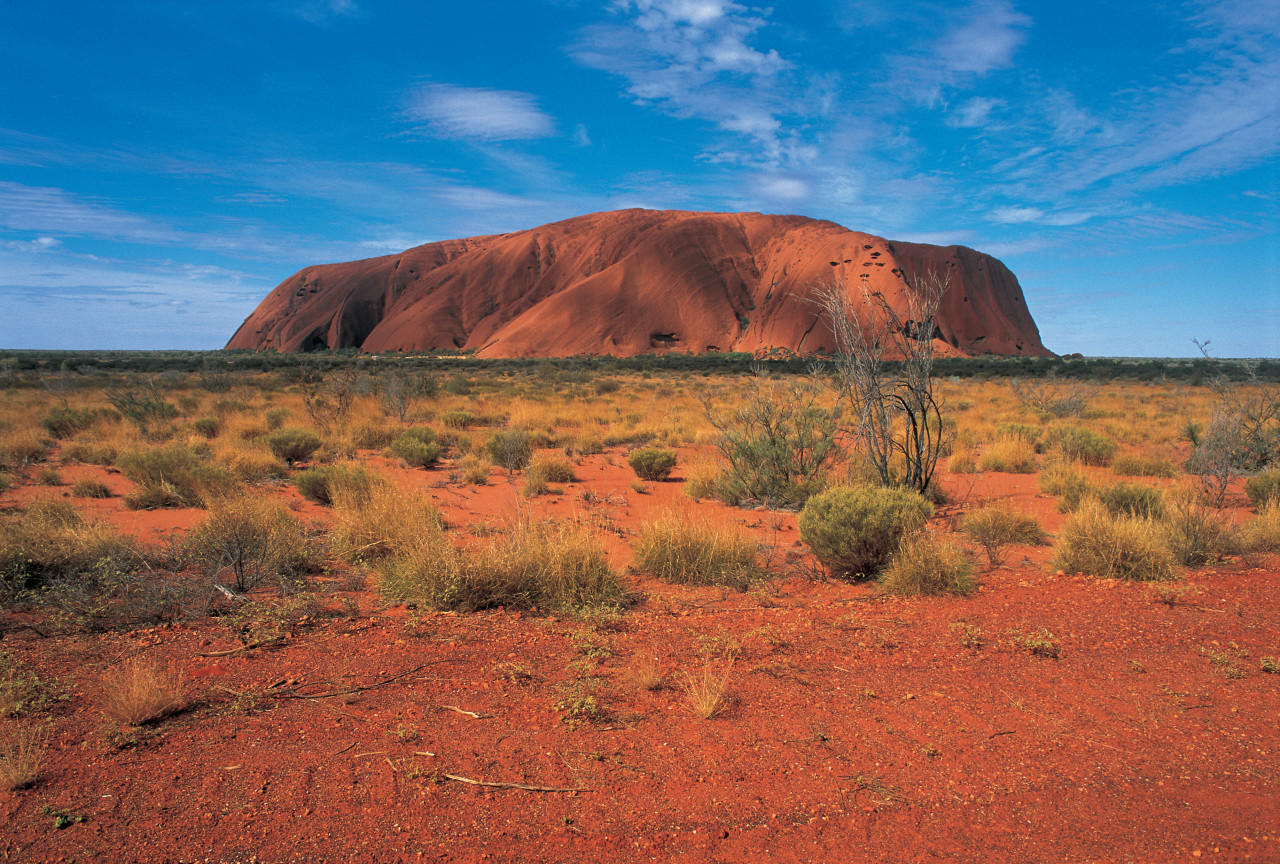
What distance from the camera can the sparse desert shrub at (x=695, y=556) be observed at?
5309 millimetres

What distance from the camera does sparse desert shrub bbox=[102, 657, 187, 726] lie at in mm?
2826

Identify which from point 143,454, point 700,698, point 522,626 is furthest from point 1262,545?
point 143,454

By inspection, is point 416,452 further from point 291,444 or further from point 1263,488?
point 1263,488

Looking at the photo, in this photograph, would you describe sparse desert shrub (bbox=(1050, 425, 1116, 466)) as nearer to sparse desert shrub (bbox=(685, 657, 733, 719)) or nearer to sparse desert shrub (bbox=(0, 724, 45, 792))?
sparse desert shrub (bbox=(685, 657, 733, 719))

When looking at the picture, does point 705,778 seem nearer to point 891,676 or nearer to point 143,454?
point 891,676

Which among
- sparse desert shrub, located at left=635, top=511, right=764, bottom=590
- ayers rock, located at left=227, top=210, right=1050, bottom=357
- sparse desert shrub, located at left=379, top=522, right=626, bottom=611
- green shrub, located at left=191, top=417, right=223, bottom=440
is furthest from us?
ayers rock, located at left=227, top=210, right=1050, bottom=357

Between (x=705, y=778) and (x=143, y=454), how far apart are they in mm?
8399

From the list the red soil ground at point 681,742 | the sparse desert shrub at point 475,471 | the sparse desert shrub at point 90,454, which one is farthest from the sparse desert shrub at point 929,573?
the sparse desert shrub at point 90,454

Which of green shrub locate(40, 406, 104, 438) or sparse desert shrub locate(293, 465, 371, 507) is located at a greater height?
green shrub locate(40, 406, 104, 438)

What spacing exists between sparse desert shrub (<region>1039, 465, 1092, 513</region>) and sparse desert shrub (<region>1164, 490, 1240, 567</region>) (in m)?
1.26

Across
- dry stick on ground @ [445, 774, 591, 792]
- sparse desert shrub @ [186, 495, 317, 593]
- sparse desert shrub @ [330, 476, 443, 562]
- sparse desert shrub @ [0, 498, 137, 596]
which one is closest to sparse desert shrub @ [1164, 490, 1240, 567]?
dry stick on ground @ [445, 774, 591, 792]

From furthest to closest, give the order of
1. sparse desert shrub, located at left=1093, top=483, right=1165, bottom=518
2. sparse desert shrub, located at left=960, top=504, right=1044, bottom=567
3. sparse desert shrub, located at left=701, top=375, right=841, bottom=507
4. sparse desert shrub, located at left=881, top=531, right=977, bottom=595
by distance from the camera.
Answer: sparse desert shrub, located at left=701, top=375, right=841, bottom=507 → sparse desert shrub, located at left=1093, top=483, right=1165, bottom=518 → sparse desert shrub, located at left=960, top=504, right=1044, bottom=567 → sparse desert shrub, located at left=881, top=531, right=977, bottom=595

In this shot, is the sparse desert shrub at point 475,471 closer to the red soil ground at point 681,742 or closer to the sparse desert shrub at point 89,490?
the sparse desert shrub at point 89,490

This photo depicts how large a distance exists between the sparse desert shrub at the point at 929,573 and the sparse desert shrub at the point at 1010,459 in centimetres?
637
